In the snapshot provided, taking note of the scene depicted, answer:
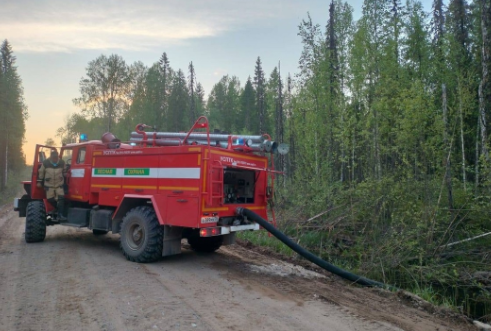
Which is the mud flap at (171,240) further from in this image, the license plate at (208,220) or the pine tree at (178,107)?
the pine tree at (178,107)

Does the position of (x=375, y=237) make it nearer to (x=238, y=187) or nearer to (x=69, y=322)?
(x=238, y=187)

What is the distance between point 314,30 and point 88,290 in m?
17.1

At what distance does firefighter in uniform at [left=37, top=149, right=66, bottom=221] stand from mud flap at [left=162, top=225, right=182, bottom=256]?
4049 mm

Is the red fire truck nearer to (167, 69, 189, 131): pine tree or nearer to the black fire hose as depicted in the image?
the black fire hose

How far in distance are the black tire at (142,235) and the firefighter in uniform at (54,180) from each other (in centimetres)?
306

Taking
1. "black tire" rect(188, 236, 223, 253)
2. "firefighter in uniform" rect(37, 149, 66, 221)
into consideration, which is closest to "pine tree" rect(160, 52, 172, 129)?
"firefighter in uniform" rect(37, 149, 66, 221)

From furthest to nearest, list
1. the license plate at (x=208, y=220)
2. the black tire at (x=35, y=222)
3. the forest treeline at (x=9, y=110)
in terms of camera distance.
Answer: the forest treeline at (x=9, y=110) → the black tire at (x=35, y=222) → the license plate at (x=208, y=220)

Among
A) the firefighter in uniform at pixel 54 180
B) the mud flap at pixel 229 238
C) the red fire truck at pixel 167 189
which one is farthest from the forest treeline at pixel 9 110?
the mud flap at pixel 229 238

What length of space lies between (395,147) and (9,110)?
3590 cm

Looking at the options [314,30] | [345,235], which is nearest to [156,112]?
[314,30]

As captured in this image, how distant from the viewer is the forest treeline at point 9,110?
110ft

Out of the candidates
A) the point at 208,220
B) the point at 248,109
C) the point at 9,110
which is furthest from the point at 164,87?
the point at 208,220

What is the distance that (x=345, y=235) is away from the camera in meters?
9.88

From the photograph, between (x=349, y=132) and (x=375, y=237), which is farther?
(x=349, y=132)
